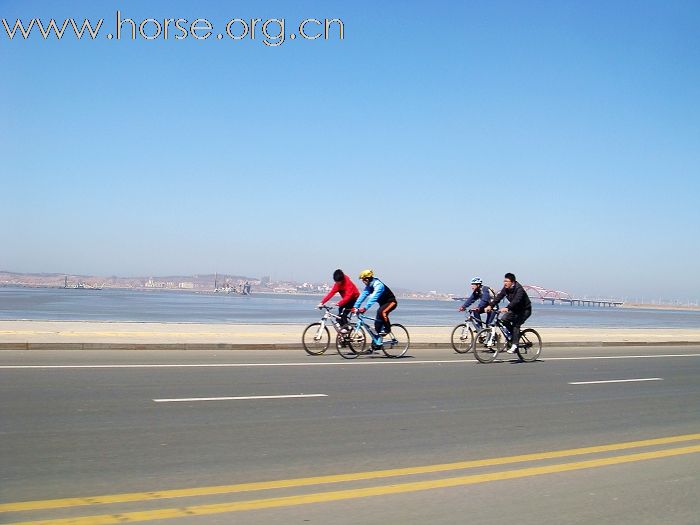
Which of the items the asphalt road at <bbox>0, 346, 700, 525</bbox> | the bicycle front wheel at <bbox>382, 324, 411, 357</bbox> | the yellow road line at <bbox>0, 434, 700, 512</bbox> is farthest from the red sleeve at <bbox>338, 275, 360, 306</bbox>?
the yellow road line at <bbox>0, 434, 700, 512</bbox>

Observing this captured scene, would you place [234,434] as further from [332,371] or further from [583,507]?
[332,371]

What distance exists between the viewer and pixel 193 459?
7211mm

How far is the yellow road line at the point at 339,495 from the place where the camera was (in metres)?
5.43

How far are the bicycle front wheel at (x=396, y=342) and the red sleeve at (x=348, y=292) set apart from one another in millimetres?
1210

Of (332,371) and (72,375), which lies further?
(332,371)

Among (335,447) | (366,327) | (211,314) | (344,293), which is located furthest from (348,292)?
(211,314)

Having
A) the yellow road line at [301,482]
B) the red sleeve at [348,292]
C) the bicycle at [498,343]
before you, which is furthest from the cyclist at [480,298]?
the yellow road line at [301,482]

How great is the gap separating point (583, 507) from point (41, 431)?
521cm

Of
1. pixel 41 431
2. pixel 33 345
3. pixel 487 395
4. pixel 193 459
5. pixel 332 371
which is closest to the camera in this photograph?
pixel 193 459

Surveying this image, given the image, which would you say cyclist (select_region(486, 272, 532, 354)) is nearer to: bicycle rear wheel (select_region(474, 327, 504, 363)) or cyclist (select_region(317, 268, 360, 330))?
bicycle rear wheel (select_region(474, 327, 504, 363))

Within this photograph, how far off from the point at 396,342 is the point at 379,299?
3.62 ft

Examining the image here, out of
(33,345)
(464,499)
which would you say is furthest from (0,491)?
(33,345)

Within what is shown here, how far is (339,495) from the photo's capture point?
6.26 m

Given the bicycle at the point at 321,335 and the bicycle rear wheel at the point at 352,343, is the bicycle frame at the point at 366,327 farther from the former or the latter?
the bicycle at the point at 321,335
